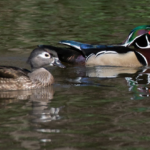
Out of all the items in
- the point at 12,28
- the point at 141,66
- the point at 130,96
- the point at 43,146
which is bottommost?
the point at 43,146

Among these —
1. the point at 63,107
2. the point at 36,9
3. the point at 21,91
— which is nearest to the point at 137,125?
the point at 63,107

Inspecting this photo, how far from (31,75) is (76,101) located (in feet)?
5.15

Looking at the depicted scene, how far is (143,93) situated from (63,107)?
165cm

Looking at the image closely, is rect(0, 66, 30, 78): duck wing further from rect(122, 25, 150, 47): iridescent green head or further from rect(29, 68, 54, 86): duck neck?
rect(122, 25, 150, 47): iridescent green head

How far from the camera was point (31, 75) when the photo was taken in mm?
9477

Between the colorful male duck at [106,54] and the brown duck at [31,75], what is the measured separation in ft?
6.78

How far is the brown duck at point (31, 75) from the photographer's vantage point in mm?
9133

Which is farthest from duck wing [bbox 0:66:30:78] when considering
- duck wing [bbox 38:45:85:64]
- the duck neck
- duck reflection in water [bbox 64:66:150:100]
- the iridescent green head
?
the iridescent green head

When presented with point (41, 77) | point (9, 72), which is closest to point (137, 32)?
point (41, 77)

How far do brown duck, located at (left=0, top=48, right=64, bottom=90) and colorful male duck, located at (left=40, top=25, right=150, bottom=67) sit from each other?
207 cm

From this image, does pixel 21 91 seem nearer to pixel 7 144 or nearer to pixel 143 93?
pixel 143 93

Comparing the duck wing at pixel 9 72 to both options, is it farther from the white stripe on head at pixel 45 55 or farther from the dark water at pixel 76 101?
the white stripe on head at pixel 45 55

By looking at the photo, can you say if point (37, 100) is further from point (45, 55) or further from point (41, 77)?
point (45, 55)

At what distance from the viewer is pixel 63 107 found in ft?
25.6
